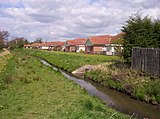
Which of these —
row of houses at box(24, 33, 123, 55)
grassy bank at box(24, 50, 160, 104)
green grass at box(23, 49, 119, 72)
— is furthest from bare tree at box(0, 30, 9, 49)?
grassy bank at box(24, 50, 160, 104)

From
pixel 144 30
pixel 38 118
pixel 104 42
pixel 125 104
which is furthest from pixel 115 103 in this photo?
pixel 104 42

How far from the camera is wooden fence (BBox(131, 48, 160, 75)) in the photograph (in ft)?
66.5

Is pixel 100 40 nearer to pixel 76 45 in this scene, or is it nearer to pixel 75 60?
pixel 76 45

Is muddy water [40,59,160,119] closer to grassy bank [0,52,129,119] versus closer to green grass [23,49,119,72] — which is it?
grassy bank [0,52,129,119]

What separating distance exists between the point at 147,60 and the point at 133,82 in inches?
126

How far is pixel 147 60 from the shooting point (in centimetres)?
2144

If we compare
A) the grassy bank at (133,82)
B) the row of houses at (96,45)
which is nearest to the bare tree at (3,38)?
the row of houses at (96,45)

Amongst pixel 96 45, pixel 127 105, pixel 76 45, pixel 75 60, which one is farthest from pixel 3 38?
pixel 127 105

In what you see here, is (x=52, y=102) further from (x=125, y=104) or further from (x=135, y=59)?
(x=135, y=59)

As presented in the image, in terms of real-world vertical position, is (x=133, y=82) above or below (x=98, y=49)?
below

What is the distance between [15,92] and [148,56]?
11.1 m

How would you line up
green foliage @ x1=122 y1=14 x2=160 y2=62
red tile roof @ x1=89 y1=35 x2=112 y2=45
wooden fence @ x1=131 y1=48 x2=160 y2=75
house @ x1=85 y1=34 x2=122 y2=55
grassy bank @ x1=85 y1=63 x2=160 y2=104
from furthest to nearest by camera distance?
red tile roof @ x1=89 y1=35 x2=112 y2=45 → house @ x1=85 y1=34 x2=122 y2=55 → green foliage @ x1=122 y1=14 x2=160 y2=62 → wooden fence @ x1=131 y1=48 x2=160 y2=75 → grassy bank @ x1=85 y1=63 x2=160 y2=104

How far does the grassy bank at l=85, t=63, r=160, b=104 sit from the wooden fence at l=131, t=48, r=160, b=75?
2.03 feet

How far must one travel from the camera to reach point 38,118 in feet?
34.3
